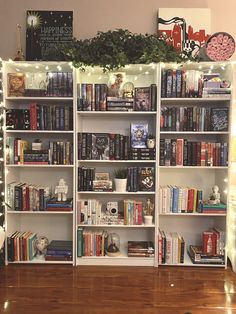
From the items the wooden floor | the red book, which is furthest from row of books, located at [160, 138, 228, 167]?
the wooden floor

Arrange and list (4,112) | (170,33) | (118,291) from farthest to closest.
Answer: (170,33), (4,112), (118,291)

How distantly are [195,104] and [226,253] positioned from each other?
149 cm

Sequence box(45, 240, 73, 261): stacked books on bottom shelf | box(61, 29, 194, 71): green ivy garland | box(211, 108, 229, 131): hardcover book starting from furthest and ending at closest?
box(45, 240, 73, 261): stacked books on bottom shelf < box(211, 108, 229, 131): hardcover book < box(61, 29, 194, 71): green ivy garland

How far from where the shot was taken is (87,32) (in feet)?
9.96

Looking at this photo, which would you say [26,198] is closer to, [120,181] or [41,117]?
[41,117]

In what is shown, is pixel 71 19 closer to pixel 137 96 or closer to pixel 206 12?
pixel 137 96

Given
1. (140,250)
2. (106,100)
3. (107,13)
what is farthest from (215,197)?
(107,13)

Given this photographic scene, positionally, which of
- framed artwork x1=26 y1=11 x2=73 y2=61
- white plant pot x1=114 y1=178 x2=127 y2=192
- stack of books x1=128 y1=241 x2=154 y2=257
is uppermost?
framed artwork x1=26 y1=11 x2=73 y2=61

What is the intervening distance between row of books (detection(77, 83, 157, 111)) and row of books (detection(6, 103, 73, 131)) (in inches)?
6.9

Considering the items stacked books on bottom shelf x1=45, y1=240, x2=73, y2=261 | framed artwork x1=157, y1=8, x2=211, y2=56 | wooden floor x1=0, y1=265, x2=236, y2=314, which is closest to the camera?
wooden floor x1=0, y1=265, x2=236, y2=314

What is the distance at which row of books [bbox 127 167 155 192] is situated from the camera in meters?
2.78

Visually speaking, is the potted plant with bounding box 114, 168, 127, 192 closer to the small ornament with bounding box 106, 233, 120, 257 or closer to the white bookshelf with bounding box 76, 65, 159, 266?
the white bookshelf with bounding box 76, 65, 159, 266

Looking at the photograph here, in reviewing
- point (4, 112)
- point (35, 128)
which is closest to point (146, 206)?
point (35, 128)

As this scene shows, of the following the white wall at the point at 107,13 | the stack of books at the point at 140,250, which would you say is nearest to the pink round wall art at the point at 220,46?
the white wall at the point at 107,13
